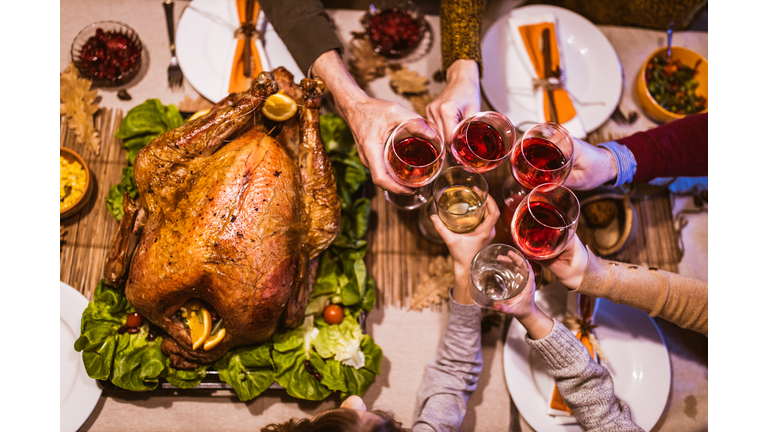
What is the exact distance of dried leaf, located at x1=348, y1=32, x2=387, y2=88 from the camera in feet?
8.09

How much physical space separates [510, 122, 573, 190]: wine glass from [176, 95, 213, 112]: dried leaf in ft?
5.54

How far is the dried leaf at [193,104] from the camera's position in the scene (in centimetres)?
230

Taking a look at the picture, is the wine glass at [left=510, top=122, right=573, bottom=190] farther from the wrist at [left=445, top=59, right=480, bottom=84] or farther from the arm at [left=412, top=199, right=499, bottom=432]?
the wrist at [left=445, top=59, right=480, bottom=84]

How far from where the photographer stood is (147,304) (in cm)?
167

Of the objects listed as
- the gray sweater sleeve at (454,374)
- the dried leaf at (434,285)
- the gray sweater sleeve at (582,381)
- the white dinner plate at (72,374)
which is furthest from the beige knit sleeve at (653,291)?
the white dinner plate at (72,374)

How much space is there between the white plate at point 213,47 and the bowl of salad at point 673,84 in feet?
6.52

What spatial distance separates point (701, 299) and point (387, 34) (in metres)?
2.04

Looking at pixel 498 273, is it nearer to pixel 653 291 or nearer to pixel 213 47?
pixel 653 291

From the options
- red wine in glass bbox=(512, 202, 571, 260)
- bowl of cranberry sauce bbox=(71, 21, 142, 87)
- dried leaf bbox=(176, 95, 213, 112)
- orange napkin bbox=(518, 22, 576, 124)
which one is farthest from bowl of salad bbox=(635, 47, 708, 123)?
bowl of cranberry sauce bbox=(71, 21, 142, 87)

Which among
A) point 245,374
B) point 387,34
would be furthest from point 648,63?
point 245,374

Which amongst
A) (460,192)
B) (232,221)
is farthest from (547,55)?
(232,221)

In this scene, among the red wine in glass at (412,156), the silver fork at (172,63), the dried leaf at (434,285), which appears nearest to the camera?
the red wine in glass at (412,156)

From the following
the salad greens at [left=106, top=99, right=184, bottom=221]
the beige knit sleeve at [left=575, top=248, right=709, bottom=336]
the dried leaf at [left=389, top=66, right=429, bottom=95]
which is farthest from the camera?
the dried leaf at [left=389, top=66, right=429, bottom=95]

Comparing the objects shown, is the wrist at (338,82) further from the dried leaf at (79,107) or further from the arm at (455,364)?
the dried leaf at (79,107)
